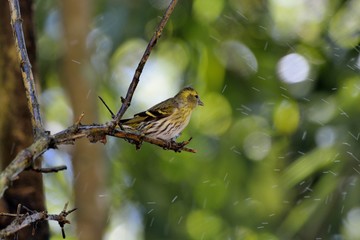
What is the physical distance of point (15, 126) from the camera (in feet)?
20.4

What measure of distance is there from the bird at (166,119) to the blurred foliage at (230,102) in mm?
4343

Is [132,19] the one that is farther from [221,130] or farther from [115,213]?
[115,213]

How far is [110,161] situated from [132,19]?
2157mm

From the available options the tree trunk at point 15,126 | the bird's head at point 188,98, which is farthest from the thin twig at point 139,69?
the bird's head at point 188,98

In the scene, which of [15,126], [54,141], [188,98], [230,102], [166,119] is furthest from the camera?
[230,102]

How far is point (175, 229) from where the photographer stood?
39.0 feet

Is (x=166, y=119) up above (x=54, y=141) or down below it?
above

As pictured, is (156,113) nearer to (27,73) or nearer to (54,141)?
(27,73)

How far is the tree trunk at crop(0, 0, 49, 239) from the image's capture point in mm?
6020

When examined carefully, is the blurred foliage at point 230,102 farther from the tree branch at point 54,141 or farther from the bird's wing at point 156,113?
the tree branch at point 54,141

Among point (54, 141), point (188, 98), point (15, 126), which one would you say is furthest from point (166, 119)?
point (54, 141)

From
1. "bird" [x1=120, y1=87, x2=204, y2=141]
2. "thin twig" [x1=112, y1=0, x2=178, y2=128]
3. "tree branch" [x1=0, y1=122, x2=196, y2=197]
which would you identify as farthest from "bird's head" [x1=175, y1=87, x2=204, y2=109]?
"thin twig" [x1=112, y1=0, x2=178, y2=128]

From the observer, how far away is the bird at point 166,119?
6.62 meters

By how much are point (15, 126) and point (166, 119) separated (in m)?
1.29
